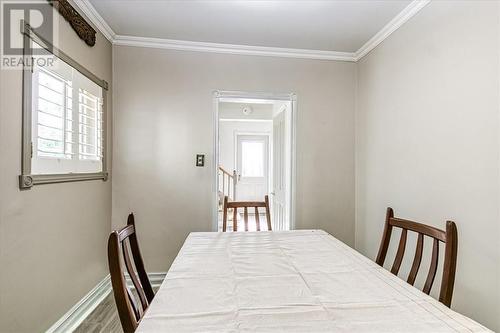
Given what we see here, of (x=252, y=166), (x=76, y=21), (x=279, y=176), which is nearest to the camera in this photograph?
(x=76, y=21)

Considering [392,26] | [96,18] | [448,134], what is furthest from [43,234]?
[392,26]

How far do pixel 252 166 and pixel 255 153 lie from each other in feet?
1.19

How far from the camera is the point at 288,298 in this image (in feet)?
3.44

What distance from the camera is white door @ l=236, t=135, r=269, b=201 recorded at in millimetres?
7137

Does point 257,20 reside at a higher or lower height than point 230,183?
higher

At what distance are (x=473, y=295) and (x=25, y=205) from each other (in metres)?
2.66

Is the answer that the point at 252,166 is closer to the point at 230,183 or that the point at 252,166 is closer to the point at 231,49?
the point at 230,183

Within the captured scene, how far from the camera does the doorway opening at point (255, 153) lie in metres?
2.97

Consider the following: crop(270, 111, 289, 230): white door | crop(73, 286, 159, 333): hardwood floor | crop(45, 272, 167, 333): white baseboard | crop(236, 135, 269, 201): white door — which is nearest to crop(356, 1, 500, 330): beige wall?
crop(270, 111, 289, 230): white door

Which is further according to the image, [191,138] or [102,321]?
[191,138]

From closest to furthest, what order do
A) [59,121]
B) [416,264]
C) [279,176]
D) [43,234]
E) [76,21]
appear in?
1. [416,264]
2. [43,234]
3. [59,121]
4. [76,21]
5. [279,176]

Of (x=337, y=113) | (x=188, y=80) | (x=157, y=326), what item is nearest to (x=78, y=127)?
(x=188, y=80)

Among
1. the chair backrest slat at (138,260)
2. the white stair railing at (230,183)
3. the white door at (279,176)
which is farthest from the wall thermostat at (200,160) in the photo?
the white stair railing at (230,183)

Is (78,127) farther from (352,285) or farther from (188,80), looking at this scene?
(352,285)
